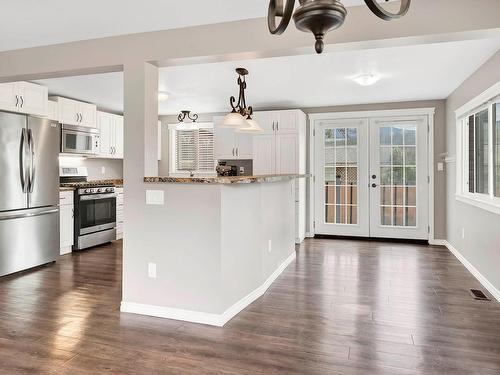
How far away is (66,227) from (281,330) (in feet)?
12.7

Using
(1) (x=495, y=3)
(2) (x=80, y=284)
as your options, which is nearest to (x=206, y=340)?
(2) (x=80, y=284)

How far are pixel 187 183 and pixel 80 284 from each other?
1.91m

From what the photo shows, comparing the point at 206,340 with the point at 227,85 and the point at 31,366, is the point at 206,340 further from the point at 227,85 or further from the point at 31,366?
the point at 227,85

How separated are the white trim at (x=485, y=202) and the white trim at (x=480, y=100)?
1.04 metres

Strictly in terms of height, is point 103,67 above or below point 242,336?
above

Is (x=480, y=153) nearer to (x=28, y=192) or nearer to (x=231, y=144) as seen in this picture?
(x=231, y=144)

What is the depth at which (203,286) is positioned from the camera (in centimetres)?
293

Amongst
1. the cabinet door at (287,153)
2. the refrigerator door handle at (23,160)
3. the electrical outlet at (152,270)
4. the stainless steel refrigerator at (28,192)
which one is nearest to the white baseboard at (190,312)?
the electrical outlet at (152,270)

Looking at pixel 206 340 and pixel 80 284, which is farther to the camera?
pixel 80 284

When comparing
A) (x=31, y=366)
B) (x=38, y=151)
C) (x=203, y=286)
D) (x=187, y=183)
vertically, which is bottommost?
(x=31, y=366)

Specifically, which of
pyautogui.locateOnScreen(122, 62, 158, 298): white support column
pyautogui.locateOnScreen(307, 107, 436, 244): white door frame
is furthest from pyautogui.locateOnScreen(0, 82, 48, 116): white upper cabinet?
pyautogui.locateOnScreen(307, 107, 436, 244): white door frame

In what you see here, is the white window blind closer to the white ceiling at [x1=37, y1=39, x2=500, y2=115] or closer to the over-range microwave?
the white ceiling at [x1=37, y1=39, x2=500, y2=115]

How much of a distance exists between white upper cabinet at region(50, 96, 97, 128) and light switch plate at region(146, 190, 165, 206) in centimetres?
328

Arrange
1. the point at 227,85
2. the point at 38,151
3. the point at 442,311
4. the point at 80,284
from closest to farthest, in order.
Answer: the point at 442,311 < the point at 80,284 < the point at 38,151 < the point at 227,85
